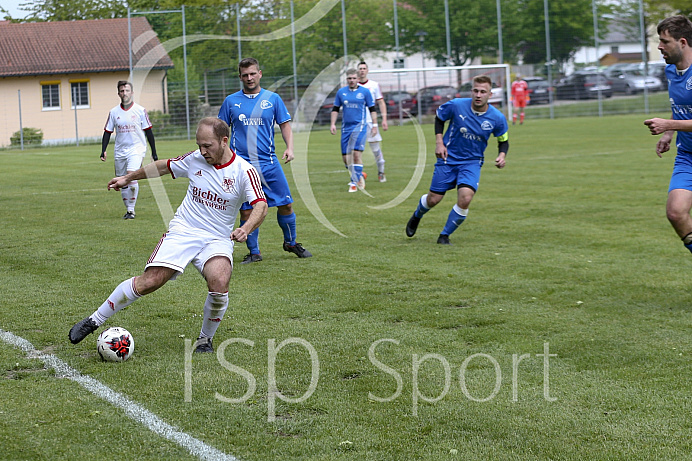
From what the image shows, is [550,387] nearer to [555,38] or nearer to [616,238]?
[616,238]

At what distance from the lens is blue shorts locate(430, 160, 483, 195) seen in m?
10.9

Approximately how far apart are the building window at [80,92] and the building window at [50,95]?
0.81 metres

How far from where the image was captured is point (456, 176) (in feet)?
36.3

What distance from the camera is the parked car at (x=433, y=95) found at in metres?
42.4

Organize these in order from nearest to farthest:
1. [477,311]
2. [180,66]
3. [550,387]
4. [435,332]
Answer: [550,387]
[435,332]
[477,311]
[180,66]

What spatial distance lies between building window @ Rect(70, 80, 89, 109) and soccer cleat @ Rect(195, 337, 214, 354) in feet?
143

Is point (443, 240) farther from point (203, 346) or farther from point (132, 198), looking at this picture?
point (132, 198)

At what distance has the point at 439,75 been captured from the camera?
43500 mm

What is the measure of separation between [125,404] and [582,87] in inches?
1707

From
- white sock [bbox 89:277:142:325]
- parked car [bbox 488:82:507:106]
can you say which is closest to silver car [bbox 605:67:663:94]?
parked car [bbox 488:82:507:106]

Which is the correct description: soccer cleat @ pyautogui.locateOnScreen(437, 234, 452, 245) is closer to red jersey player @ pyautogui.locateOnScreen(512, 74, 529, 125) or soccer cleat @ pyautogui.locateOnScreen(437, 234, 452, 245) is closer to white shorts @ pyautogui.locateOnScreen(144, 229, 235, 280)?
white shorts @ pyautogui.locateOnScreen(144, 229, 235, 280)

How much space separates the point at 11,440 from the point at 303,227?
8360 millimetres

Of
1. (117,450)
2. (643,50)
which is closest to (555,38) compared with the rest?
(643,50)

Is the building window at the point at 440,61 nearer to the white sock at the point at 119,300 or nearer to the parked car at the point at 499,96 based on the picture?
the parked car at the point at 499,96
